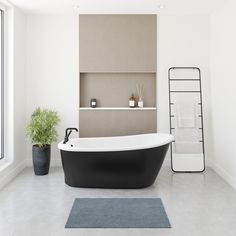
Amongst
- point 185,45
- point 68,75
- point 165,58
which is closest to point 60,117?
point 68,75

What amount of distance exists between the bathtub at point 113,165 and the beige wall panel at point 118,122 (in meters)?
1.18

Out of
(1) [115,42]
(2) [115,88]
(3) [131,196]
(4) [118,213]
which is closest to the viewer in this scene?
(4) [118,213]

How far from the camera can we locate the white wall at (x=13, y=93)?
15.4 feet

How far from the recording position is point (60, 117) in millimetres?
5359

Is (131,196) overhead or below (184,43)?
below

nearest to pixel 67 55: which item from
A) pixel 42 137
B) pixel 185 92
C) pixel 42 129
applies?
pixel 42 129

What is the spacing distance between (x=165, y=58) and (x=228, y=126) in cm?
169

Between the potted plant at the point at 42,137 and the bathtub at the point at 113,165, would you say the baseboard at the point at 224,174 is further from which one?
the potted plant at the point at 42,137

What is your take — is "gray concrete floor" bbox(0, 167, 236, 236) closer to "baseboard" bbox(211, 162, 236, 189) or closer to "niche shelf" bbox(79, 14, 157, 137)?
"baseboard" bbox(211, 162, 236, 189)

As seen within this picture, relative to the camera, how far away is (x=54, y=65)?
534 centimetres

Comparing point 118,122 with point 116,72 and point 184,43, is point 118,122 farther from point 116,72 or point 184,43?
point 184,43

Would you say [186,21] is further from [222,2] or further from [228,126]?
[228,126]

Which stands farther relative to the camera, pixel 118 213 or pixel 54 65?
pixel 54 65

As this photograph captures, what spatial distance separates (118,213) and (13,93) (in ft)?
8.70
